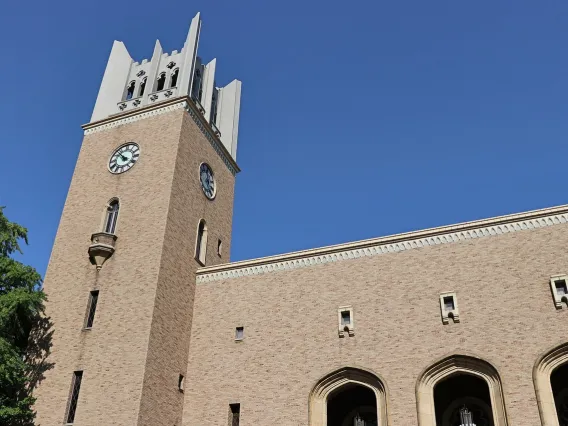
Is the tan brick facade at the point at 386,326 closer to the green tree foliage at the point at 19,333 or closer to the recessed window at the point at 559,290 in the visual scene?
the recessed window at the point at 559,290

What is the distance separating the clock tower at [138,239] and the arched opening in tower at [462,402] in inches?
318

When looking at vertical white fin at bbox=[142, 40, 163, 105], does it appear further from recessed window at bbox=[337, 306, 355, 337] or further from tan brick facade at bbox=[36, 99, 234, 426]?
recessed window at bbox=[337, 306, 355, 337]

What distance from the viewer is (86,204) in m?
22.8

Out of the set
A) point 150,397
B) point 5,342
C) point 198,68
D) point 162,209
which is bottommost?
point 150,397

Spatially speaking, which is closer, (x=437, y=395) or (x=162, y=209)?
(x=437, y=395)

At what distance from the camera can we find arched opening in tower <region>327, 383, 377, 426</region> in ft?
61.2

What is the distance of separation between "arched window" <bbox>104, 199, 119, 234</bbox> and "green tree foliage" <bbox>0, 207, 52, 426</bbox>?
3055 millimetres

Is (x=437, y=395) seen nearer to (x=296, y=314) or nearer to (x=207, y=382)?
(x=296, y=314)

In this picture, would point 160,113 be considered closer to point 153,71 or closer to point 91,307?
point 153,71

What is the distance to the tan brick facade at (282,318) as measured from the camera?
1639 cm

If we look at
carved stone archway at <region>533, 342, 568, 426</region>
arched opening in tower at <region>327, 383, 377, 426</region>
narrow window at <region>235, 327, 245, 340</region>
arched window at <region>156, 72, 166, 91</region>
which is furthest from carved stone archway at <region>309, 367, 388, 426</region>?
arched window at <region>156, 72, 166, 91</region>

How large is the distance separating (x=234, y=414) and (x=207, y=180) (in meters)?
9.99

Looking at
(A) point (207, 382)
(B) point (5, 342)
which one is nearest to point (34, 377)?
(B) point (5, 342)

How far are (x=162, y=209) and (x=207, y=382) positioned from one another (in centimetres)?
614
